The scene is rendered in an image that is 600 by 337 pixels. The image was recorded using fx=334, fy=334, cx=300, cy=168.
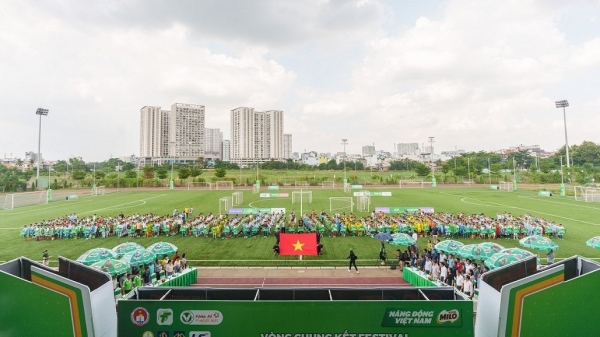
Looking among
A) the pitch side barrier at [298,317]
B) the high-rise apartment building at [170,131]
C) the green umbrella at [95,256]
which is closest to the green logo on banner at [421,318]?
the pitch side barrier at [298,317]

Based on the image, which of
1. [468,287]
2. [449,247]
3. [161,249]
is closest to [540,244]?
[449,247]

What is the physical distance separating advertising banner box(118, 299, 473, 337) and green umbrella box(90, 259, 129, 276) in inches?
255

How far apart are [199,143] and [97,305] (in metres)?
160

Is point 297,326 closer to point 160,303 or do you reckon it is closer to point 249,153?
point 160,303

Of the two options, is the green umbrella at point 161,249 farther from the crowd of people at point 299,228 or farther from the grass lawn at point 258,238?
the crowd of people at point 299,228

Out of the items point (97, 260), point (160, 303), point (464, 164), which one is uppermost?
point (464, 164)

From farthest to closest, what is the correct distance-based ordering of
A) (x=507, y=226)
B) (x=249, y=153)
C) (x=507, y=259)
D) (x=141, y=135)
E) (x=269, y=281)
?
(x=249, y=153) < (x=141, y=135) < (x=507, y=226) < (x=269, y=281) < (x=507, y=259)

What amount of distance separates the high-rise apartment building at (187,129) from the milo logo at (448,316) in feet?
501

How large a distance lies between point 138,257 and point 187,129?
488 ft

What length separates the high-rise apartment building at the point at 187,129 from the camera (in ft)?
493

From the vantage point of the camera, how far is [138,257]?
14188 millimetres

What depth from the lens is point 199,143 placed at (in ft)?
522

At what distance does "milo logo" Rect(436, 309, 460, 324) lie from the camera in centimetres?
662

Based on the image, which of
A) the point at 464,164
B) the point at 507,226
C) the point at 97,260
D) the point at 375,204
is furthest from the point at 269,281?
the point at 464,164
